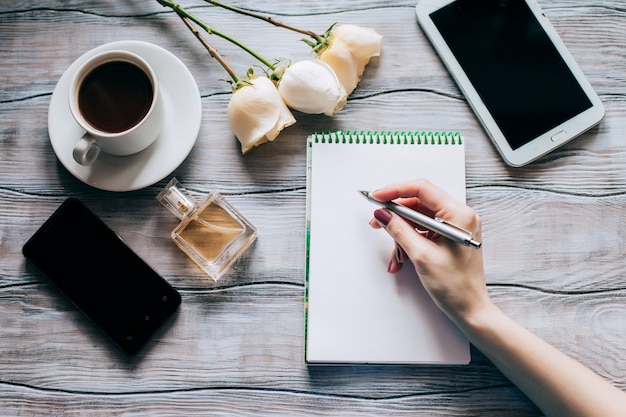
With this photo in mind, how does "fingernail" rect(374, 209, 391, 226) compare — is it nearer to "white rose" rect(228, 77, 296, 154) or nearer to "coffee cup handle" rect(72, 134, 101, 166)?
"white rose" rect(228, 77, 296, 154)

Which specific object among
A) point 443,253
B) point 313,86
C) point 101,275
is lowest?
point 101,275

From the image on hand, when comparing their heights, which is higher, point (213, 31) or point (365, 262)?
point (213, 31)

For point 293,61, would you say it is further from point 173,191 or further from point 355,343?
point 355,343

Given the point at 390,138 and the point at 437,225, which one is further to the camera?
the point at 390,138

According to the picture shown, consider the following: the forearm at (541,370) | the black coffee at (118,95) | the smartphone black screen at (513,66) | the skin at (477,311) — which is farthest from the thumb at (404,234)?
the black coffee at (118,95)

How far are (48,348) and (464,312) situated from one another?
55cm

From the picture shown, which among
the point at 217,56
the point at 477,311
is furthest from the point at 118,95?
the point at 477,311

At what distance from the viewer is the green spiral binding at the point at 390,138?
0.77m

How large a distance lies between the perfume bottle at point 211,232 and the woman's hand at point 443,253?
19cm

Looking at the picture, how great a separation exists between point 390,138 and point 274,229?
0.20 meters

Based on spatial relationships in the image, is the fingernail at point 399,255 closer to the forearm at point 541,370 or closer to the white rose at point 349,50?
the forearm at point 541,370

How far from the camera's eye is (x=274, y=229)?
77 cm

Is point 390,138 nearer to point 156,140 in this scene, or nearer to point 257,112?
point 257,112

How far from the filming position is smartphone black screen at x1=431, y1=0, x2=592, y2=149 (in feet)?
2.52
